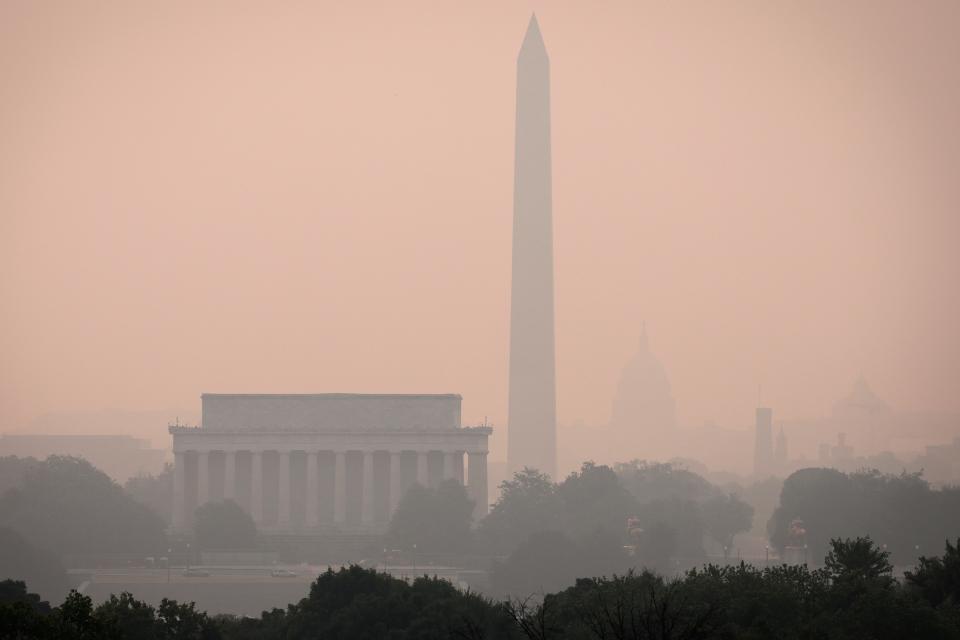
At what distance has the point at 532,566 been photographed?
492 ft

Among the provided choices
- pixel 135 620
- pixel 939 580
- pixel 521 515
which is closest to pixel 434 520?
pixel 521 515

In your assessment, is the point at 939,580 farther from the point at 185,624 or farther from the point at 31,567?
the point at 31,567

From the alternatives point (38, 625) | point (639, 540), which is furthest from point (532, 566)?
point (38, 625)

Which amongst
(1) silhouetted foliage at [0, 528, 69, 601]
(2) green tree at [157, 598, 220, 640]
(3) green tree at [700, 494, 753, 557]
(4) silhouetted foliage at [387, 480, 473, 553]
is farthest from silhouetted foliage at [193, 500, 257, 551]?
(2) green tree at [157, 598, 220, 640]

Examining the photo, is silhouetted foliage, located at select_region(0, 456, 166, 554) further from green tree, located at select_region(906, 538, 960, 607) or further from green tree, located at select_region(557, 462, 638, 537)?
green tree, located at select_region(906, 538, 960, 607)

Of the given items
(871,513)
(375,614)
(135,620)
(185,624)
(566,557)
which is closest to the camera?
(135,620)

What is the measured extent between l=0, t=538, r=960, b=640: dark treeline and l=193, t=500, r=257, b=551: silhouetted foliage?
62430 mm

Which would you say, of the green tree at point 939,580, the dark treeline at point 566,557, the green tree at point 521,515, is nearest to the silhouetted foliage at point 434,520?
the dark treeline at point 566,557

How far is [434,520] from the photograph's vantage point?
586 ft

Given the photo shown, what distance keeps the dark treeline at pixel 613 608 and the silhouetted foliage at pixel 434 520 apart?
2424 inches

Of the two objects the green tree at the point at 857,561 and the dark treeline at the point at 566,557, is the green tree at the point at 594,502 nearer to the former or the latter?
the dark treeline at the point at 566,557

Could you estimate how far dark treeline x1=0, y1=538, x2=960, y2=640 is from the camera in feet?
315

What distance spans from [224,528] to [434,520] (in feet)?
44.4

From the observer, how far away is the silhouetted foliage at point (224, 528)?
176250 millimetres
